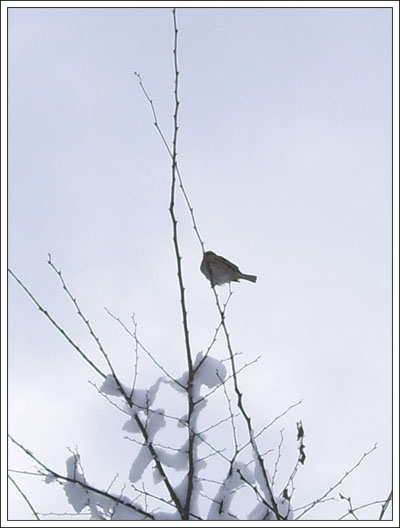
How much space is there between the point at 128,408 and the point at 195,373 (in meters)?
0.43

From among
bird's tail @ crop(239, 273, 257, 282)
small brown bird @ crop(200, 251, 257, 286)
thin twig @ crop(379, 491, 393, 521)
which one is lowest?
thin twig @ crop(379, 491, 393, 521)

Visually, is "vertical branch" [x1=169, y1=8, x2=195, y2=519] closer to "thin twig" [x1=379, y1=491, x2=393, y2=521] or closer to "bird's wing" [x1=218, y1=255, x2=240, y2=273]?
"thin twig" [x1=379, y1=491, x2=393, y2=521]

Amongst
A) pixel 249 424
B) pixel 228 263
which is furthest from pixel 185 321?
pixel 228 263

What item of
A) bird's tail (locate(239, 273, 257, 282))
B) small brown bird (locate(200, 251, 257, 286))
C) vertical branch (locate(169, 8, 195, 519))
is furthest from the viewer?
bird's tail (locate(239, 273, 257, 282))

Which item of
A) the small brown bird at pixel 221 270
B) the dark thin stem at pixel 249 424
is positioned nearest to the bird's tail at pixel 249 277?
the small brown bird at pixel 221 270

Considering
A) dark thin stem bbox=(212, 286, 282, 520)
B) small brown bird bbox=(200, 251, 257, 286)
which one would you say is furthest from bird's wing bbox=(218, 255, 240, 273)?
dark thin stem bbox=(212, 286, 282, 520)

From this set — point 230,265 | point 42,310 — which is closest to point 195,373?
point 42,310

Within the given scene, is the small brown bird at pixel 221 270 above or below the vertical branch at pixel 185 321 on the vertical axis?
above

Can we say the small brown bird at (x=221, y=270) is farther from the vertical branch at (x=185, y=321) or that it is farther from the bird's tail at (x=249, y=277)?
the vertical branch at (x=185, y=321)

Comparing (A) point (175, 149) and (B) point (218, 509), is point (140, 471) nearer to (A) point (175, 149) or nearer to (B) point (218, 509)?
(B) point (218, 509)

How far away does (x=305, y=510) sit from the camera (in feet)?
13.0

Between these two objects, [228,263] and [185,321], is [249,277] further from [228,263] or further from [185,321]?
[185,321]

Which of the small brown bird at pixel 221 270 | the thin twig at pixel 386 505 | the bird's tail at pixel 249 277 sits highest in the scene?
the bird's tail at pixel 249 277

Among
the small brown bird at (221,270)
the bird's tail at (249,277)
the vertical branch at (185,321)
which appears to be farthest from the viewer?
the bird's tail at (249,277)
